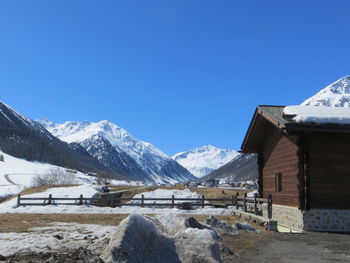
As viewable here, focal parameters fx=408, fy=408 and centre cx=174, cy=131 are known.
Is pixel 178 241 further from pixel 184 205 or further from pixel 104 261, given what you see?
pixel 184 205

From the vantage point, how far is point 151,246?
8789mm

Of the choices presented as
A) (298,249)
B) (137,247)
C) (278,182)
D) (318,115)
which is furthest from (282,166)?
(137,247)

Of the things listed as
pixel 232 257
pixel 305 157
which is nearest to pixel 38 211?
pixel 305 157

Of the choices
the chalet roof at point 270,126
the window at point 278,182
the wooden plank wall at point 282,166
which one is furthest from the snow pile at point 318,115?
the window at point 278,182

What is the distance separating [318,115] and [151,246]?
12.2m

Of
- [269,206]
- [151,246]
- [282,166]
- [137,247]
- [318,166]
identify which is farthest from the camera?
[269,206]

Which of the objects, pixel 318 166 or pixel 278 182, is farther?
pixel 278 182

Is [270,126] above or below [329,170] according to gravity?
above

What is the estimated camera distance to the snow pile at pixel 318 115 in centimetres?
1802

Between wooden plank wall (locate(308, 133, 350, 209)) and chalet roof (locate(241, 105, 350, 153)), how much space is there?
0.95m

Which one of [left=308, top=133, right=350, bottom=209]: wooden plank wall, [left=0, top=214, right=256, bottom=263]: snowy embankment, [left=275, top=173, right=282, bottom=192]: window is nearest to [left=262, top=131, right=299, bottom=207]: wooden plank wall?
[left=275, top=173, right=282, bottom=192]: window

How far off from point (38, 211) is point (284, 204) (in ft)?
59.2

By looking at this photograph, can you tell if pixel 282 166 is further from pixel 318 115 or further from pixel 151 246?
pixel 151 246

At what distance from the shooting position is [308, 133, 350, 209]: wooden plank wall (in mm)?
18453
